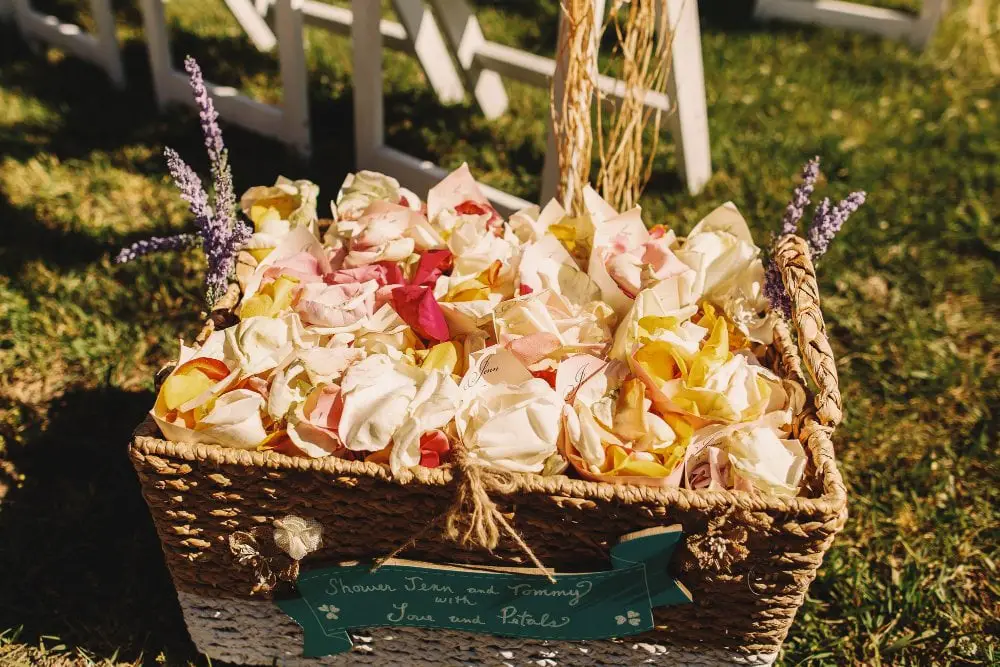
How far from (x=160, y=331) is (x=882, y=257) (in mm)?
2001

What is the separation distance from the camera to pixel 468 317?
49.1 inches

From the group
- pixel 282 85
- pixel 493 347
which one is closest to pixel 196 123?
pixel 282 85

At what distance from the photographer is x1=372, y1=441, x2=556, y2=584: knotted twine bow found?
97 cm

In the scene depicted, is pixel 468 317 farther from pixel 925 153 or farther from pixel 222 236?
pixel 925 153

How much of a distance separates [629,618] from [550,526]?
209mm

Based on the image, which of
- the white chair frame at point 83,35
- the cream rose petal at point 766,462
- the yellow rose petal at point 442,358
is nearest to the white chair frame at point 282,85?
the white chair frame at point 83,35

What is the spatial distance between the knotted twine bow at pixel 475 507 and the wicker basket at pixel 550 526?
20 mm

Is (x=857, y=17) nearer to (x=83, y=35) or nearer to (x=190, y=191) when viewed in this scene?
(x=83, y=35)

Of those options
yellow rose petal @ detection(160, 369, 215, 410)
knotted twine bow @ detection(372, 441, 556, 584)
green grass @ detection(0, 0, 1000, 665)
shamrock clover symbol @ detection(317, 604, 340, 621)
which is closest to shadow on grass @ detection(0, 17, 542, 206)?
green grass @ detection(0, 0, 1000, 665)

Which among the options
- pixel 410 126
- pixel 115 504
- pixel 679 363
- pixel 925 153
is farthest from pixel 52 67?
pixel 925 153

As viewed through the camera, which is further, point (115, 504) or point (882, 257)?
point (882, 257)

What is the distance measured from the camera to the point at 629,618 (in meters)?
1.14

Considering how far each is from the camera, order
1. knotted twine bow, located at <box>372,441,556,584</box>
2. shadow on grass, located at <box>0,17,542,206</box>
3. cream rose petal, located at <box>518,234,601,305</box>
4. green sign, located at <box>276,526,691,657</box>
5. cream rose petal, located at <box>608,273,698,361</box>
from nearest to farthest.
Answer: knotted twine bow, located at <box>372,441,556,584</box>
green sign, located at <box>276,526,691,657</box>
cream rose petal, located at <box>608,273,698,361</box>
cream rose petal, located at <box>518,234,601,305</box>
shadow on grass, located at <box>0,17,542,206</box>

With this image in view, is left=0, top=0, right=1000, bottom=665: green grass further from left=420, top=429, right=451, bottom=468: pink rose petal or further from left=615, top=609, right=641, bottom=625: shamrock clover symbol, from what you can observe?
left=420, top=429, right=451, bottom=468: pink rose petal
